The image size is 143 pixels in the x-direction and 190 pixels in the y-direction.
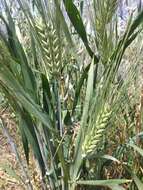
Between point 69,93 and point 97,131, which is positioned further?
point 69,93

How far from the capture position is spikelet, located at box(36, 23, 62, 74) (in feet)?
3.11

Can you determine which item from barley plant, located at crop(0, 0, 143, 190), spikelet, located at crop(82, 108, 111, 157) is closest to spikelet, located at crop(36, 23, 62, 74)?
barley plant, located at crop(0, 0, 143, 190)

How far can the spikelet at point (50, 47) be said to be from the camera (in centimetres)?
95

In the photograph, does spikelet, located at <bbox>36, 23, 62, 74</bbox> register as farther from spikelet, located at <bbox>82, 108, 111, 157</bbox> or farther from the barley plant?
spikelet, located at <bbox>82, 108, 111, 157</bbox>

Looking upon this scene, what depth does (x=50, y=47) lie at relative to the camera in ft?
3.10

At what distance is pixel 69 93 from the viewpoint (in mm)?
1157

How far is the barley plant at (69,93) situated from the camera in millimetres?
885

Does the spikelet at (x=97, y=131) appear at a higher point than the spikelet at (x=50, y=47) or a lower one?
lower

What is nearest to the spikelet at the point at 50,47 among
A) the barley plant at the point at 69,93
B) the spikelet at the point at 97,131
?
the barley plant at the point at 69,93

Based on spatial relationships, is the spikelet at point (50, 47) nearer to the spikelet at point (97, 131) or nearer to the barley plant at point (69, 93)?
the barley plant at point (69, 93)

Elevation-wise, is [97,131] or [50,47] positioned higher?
[50,47]

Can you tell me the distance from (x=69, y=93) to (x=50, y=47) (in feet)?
0.78

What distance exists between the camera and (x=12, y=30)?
39.2 inches

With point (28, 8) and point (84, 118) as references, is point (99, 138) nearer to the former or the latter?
point (84, 118)
